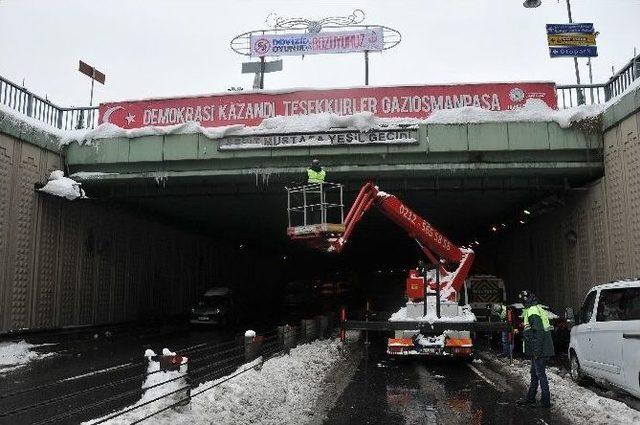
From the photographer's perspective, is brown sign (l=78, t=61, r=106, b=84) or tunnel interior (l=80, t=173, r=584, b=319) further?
brown sign (l=78, t=61, r=106, b=84)

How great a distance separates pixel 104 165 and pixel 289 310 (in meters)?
22.3

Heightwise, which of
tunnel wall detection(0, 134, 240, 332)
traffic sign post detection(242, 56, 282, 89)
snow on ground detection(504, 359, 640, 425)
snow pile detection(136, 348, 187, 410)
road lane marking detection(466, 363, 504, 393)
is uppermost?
traffic sign post detection(242, 56, 282, 89)

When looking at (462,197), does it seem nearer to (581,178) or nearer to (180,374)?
(581,178)

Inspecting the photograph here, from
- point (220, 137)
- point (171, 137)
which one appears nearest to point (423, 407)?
point (220, 137)

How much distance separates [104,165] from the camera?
1942 cm

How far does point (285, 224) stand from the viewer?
110 ft

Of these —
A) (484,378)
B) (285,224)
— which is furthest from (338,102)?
(285,224)

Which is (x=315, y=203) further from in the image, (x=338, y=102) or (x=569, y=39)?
(x=569, y=39)

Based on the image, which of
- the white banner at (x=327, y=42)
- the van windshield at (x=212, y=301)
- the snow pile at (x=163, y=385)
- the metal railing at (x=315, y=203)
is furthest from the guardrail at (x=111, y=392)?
the white banner at (x=327, y=42)

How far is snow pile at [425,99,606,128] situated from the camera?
17266mm

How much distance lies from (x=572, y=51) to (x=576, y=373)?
16.8 meters

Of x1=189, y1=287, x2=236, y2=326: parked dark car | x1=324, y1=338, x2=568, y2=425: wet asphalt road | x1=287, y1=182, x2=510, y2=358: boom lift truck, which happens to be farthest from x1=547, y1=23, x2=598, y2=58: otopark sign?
x1=189, y1=287, x2=236, y2=326: parked dark car

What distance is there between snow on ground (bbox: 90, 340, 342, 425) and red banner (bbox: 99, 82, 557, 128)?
31.2 ft

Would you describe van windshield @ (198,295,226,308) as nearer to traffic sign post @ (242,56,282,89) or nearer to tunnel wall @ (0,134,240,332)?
tunnel wall @ (0,134,240,332)
